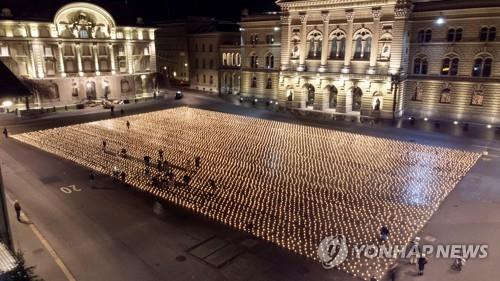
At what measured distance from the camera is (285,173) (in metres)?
29.8

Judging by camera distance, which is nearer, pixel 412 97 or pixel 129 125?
pixel 129 125

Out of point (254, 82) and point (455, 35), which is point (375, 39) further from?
point (254, 82)

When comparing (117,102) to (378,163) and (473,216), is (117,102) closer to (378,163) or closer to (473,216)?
(378,163)

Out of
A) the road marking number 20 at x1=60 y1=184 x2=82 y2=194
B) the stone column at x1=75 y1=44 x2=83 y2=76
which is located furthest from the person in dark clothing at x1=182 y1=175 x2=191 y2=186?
the stone column at x1=75 y1=44 x2=83 y2=76

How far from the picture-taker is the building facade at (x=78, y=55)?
5388 cm

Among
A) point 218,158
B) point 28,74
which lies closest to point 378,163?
point 218,158

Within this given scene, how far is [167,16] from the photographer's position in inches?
3935

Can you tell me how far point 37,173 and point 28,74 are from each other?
3420cm

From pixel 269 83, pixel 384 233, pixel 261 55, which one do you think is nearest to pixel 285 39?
pixel 261 55

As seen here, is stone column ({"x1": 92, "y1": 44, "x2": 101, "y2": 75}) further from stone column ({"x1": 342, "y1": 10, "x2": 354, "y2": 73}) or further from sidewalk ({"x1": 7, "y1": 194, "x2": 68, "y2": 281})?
sidewalk ({"x1": 7, "y1": 194, "x2": 68, "y2": 281})

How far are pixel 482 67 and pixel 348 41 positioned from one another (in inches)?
687

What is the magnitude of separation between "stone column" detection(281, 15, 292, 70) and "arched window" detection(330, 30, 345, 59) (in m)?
7.43

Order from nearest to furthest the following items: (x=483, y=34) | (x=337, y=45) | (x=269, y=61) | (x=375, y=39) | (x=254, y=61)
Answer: (x=483, y=34), (x=375, y=39), (x=337, y=45), (x=269, y=61), (x=254, y=61)

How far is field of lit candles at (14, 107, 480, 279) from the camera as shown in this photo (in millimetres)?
21141
